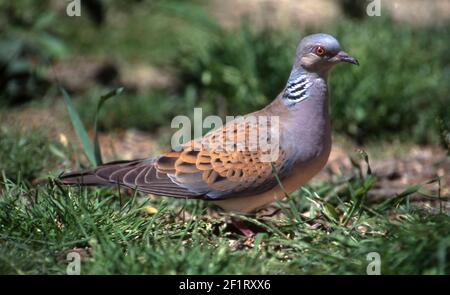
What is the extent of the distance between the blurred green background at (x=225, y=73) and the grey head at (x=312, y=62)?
6.86ft

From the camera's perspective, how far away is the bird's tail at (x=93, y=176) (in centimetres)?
498

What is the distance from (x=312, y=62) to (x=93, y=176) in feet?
4.88

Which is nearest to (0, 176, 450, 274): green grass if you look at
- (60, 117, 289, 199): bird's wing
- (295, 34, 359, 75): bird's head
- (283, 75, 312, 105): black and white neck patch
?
(60, 117, 289, 199): bird's wing

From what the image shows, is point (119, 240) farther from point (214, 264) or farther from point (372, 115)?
point (372, 115)

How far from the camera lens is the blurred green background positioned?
24.0ft

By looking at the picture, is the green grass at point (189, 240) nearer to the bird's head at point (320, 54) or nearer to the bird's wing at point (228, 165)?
the bird's wing at point (228, 165)

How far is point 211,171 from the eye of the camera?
16.3ft

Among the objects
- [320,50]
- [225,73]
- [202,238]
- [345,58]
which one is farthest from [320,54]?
[225,73]

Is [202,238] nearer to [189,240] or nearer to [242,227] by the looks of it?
[189,240]

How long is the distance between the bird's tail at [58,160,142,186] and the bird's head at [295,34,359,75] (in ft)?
4.26

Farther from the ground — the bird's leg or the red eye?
the red eye

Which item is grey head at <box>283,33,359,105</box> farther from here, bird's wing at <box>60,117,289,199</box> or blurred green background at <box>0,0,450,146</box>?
blurred green background at <box>0,0,450,146</box>

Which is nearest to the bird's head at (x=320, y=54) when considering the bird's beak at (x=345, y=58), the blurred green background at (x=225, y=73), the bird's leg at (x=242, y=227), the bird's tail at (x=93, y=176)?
the bird's beak at (x=345, y=58)

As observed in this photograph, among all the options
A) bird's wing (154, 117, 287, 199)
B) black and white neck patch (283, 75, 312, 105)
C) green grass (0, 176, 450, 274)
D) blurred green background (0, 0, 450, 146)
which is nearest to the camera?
green grass (0, 176, 450, 274)
